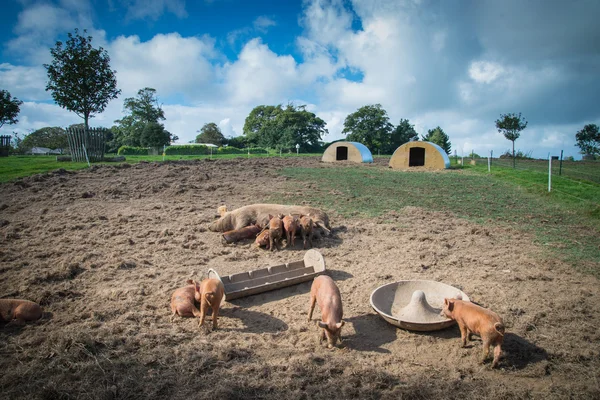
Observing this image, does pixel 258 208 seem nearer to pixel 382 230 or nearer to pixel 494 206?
pixel 382 230

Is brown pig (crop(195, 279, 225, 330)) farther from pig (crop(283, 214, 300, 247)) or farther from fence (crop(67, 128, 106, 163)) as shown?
fence (crop(67, 128, 106, 163))

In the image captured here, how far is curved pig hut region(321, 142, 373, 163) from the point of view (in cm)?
3275

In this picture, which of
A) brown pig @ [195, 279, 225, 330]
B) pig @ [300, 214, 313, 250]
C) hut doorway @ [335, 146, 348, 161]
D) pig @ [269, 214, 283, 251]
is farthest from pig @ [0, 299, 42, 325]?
hut doorway @ [335, 146, 348, 161]

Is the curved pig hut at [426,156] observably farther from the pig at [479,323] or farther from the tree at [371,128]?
the tree at [371,128]

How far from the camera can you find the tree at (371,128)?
2419 inches

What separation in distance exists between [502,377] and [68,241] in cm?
888

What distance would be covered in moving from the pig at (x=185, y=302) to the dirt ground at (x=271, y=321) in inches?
8.1

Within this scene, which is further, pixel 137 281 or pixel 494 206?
pixel 494 206

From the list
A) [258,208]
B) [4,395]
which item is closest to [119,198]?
[258,208]

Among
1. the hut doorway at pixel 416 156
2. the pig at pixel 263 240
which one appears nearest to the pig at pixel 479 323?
the pig at pixel 263 240

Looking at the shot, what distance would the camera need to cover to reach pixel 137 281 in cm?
626

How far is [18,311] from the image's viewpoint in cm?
477

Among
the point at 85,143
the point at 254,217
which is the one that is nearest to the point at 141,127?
the point at 85,143

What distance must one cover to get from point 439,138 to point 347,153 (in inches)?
1225
